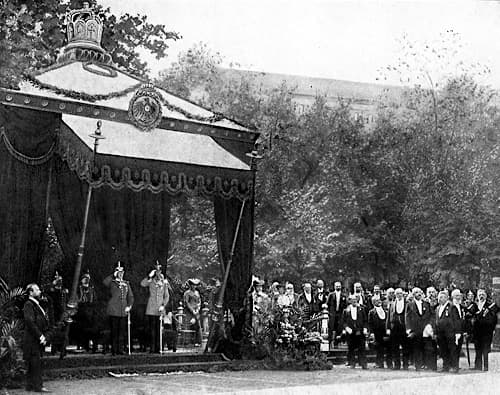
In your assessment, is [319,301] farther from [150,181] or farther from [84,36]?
[84,36]

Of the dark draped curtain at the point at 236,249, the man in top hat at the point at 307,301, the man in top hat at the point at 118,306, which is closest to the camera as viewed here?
the man in top hat at the point at 118,306

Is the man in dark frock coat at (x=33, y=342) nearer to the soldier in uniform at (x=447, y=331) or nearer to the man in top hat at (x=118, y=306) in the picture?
the man in top hat at (x=118, y=306)

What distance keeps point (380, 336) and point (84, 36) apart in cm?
571

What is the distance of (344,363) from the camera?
1202 cm

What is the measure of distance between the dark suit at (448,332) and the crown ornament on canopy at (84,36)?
554 cm

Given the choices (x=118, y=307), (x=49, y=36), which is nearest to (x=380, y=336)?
(x=118, y=307)

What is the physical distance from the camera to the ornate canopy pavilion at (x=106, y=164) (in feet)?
28.3

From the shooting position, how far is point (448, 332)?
11.0 m

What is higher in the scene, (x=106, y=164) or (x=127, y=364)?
(x=106, y=164)

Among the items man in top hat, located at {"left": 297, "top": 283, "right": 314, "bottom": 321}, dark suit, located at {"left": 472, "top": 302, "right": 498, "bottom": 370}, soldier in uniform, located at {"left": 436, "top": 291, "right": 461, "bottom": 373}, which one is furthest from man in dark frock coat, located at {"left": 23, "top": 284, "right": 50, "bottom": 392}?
dark suit, located at {"left": 472, "top": 302, "right": 498, "bottom": 370}

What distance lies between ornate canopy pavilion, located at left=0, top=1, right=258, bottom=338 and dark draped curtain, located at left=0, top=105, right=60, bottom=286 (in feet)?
0.03

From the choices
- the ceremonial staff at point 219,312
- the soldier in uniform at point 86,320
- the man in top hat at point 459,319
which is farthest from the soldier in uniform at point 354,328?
the soldier in uniform at point 86,320

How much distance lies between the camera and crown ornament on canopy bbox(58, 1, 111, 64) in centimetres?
959

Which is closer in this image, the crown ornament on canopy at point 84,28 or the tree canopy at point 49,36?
the tree canopy at point 49,36
